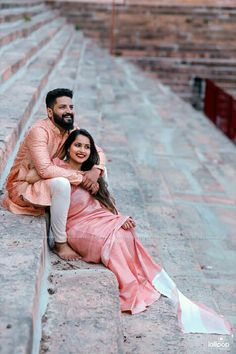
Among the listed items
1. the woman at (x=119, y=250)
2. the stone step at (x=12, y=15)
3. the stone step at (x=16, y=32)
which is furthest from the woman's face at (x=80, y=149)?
the stone step at (x=12, y=15)

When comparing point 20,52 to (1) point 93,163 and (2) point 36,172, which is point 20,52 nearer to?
(1) point 93,163

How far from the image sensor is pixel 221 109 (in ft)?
Answer: 40.5

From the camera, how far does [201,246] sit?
531 centimetres

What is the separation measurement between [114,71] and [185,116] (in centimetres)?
270

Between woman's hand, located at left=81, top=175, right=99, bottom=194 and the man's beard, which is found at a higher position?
the man's beard

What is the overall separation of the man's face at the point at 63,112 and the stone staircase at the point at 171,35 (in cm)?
1337

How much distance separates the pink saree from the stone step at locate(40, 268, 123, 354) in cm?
11

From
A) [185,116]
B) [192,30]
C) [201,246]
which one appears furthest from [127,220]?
[192,30]

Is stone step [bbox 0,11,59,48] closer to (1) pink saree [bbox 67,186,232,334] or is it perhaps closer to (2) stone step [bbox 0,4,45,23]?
(2) stone step [bbox 0,4,45,23]

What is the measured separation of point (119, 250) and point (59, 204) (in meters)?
0.40

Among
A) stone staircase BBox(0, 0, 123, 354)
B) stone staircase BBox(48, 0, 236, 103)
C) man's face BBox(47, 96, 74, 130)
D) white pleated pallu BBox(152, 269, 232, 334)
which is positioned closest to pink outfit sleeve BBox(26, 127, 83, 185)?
man's face BBox(47, 96, 74, 130)

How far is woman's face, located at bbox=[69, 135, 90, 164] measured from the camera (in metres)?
3.47

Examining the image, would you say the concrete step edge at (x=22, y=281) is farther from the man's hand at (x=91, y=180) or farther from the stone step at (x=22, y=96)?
the stone step at (x=22, y=96)

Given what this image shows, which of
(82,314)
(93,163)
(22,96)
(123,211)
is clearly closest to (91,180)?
(93,163)
